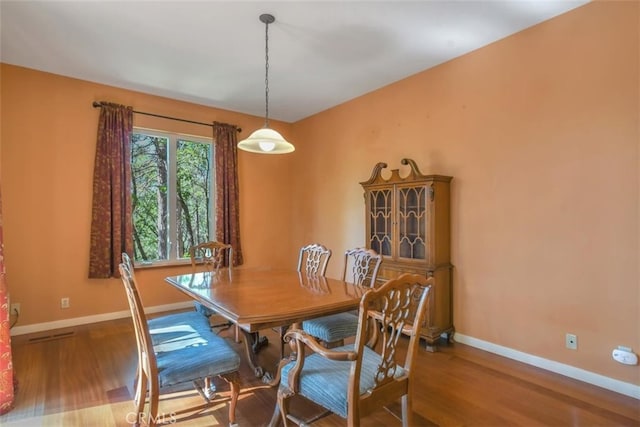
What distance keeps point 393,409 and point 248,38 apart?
124 inches

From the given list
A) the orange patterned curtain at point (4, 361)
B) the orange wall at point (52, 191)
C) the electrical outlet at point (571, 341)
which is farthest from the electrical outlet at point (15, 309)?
the electrical outlet at point (571, 341)

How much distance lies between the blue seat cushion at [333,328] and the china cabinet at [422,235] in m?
0.97

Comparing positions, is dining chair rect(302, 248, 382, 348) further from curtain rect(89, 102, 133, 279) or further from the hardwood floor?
curtain rect(89, 102, 133, 279)

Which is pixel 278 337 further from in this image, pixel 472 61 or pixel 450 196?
pixel 472 61

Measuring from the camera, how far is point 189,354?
1864mm

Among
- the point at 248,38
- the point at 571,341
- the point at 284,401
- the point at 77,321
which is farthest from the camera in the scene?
the point at 77,321

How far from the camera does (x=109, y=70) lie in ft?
11.7

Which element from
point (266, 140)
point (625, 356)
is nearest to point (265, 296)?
point (266, 140)

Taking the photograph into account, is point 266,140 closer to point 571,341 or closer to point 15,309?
point 571,341

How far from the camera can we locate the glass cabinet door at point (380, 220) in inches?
140

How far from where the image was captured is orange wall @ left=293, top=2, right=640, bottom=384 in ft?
7.66

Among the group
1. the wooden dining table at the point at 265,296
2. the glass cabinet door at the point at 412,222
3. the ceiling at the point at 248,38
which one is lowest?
the wooden dining table at the point at 265,296

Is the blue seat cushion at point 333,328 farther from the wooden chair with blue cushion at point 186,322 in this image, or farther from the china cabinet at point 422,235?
the china cabinet at point 422,235

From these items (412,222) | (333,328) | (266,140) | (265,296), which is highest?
(266,140)
